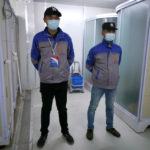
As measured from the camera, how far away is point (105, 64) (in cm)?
177

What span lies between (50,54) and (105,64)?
26.4 inches

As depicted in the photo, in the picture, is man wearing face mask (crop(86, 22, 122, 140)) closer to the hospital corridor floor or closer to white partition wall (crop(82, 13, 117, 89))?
the hospital corridor floor

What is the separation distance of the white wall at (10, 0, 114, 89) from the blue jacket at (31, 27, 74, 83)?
2210 millimetres

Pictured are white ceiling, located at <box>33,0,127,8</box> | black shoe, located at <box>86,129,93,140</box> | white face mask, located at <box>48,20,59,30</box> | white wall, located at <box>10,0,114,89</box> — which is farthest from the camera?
white ceiling, located at <box>33,0,127,8</box>

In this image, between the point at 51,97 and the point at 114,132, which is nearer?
the point at 51,97

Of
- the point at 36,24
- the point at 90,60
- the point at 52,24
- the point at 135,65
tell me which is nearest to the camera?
the point at 52,24

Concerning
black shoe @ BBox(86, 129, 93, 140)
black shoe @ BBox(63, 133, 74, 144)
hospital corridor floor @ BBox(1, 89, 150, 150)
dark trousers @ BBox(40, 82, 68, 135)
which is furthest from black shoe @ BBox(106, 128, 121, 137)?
dark trousers @ BBox(40, 82, 68, 135)

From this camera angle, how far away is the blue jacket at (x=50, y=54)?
5.17 feet

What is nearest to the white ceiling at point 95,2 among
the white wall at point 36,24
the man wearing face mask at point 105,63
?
the white wall at point 36,24

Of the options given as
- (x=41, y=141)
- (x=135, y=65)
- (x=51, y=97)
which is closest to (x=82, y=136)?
(x=41, y=141)

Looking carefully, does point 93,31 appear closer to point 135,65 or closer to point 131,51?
point 131,51

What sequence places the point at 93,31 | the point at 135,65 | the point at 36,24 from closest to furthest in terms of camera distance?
the point at 135,65 < the point at 36,24 < the point at 93,31

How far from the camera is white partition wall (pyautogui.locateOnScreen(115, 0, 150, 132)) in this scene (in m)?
1.97

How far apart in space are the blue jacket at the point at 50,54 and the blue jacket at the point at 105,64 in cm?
41
